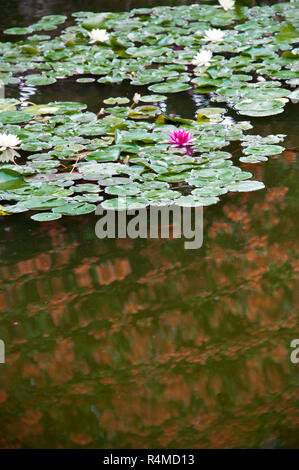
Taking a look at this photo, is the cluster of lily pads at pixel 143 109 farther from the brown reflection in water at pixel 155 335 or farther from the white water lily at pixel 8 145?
the brown reflection in water at pixel 155 335

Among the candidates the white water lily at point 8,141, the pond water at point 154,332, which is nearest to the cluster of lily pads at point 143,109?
the white water lily at point 8,141

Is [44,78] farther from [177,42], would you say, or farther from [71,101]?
[177,42]

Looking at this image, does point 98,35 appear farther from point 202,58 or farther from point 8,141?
point 8,141

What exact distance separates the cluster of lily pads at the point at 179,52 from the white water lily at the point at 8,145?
101 cm

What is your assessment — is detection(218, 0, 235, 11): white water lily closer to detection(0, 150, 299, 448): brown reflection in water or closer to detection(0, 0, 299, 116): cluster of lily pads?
detection(0, 0, 299, 116): cluster of lily pads

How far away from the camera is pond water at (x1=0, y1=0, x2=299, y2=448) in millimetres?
1571

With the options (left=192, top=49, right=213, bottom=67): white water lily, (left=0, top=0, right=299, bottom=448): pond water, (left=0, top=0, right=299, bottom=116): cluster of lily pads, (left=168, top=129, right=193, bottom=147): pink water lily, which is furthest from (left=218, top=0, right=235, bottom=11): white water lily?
(left=0, top=0, right=299, bottom=448): pond water

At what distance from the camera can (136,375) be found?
1729 millimetres

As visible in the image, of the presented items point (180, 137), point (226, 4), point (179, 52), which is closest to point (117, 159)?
point (180, 137)

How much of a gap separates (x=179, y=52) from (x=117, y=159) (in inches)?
66.3

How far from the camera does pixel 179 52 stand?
429 cm

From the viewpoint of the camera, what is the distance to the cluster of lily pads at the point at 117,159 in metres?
2.51
